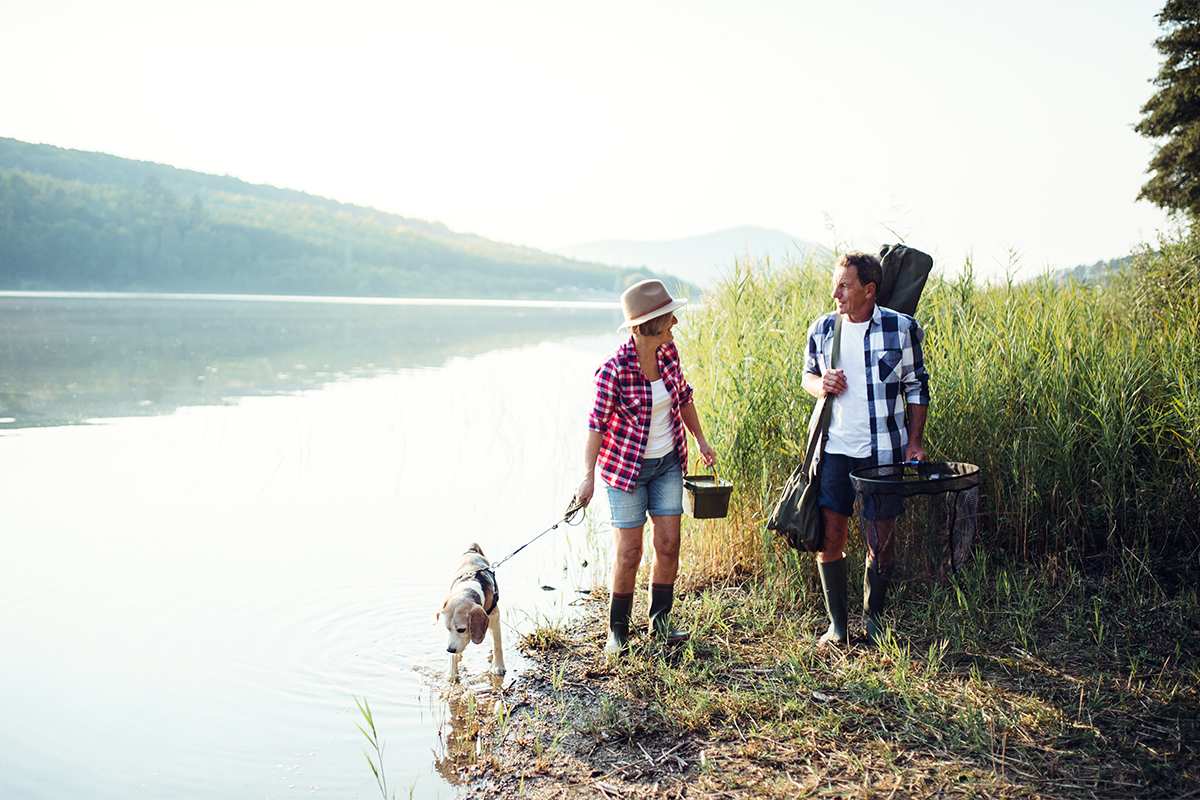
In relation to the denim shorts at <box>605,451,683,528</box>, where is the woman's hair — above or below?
above

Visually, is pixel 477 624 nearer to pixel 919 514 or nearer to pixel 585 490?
pixel 585 490

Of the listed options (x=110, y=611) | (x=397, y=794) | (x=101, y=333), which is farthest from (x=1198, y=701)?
(x=101, y=333)

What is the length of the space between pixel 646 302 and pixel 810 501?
130cm

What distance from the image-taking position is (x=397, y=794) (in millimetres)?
3410

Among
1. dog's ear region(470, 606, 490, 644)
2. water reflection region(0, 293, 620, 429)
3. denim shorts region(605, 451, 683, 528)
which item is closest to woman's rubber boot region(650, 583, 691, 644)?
denim shorts region(605, 451, 683, 528)

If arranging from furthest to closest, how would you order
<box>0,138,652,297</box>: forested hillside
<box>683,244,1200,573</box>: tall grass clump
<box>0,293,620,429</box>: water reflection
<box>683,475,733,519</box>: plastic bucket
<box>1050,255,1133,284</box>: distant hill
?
<box>0,138,652,297</box>: forested hillside
<box>0,293,620,429</box>: water reflection
<box>1050,255,1133,284</box>: distant hill
<box>683,244,1200,573</box>: tall grass clump
<box>683,475,733,519</box>: plastic bucket

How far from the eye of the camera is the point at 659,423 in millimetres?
4098

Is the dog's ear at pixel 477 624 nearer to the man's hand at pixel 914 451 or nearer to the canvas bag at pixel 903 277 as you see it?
the man's hand at pixel 914 451

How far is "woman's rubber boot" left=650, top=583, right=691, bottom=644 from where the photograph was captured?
4.31 metres

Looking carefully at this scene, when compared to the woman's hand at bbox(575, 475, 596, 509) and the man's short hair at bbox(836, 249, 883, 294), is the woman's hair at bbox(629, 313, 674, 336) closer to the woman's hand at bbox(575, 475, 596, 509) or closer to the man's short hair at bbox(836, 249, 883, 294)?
the woman's hand at bbox(575, 475, 596, 509)

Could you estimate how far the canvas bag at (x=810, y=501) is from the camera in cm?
406

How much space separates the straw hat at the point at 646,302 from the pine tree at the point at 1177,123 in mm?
19965

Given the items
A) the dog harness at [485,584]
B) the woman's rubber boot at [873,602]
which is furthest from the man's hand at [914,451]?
the dog harness at [485,584]

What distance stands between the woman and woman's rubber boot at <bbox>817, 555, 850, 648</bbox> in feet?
2.51
